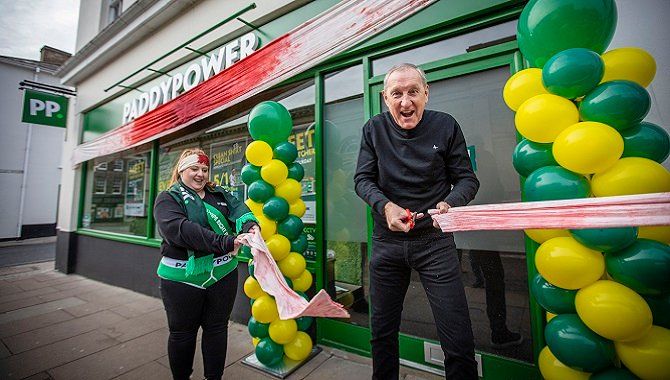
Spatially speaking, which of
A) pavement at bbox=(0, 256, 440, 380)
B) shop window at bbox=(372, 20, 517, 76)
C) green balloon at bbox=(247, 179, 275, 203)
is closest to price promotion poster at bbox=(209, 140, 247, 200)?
green balloon at bbox=(247, 179, 275, 203)

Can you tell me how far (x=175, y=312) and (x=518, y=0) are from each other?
3450 mm

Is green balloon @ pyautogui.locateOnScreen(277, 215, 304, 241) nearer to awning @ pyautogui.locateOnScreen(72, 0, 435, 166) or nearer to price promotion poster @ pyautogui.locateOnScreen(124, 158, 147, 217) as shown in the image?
awning @ pyautogui.locateOnScreen(72, 0, 435, 166)

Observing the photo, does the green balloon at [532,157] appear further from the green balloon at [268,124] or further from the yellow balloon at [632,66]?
the green balloon at [268,124]

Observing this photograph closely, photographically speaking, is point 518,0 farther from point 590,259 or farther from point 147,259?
point 147,259

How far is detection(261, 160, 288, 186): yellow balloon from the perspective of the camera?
8.46 feet

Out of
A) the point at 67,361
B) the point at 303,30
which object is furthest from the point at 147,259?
the point at 303,30

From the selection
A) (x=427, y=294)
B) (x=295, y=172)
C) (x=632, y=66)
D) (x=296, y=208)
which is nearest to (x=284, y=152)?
(x=295, y=172)

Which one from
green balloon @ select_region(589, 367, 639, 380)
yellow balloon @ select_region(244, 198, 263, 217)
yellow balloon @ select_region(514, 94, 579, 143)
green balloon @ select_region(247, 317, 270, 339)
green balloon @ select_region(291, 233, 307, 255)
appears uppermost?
yellow balloon @ select_region(514, 94, 579, 143)

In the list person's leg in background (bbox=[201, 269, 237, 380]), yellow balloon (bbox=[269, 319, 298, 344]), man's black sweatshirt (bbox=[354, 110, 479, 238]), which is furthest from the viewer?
yellow balloon (bbox=[269, 319, 298, 344])

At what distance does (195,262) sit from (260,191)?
2.70 feet

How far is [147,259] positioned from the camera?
5055 mm

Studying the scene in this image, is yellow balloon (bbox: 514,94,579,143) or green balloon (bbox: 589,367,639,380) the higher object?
yellow balloon (bbox: 514,94,579,143)

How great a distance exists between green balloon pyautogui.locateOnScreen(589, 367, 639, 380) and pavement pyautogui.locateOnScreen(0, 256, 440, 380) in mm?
1298

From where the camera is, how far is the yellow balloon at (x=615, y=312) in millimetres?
1293
